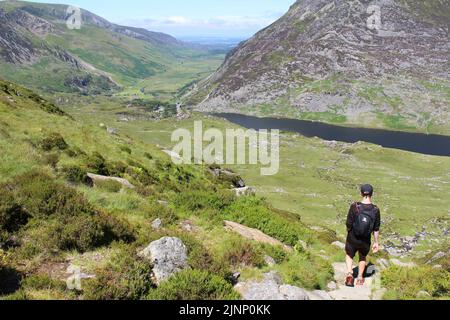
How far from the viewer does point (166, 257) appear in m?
13.5

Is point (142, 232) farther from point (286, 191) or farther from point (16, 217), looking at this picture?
point (286, 191)

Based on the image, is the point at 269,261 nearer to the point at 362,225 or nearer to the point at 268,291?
the point at 268,291

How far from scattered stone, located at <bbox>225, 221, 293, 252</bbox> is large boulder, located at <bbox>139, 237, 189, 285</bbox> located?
14.8 ft

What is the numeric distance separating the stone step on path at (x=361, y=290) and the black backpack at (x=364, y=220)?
2.22m

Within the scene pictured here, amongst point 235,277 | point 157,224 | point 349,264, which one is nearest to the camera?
point 235,277

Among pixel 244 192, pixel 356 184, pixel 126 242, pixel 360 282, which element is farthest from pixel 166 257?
pixel 356 184

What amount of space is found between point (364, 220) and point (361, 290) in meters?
2.97

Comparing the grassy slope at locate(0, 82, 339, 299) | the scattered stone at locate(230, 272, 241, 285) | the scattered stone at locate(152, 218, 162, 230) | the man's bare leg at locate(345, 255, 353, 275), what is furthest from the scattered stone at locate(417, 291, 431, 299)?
the scattered stone at locate(152, 218, 162, 230)

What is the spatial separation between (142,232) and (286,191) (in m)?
78.1

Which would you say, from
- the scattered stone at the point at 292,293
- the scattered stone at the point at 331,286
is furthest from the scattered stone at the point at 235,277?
the scattered stone at the point at 331,286

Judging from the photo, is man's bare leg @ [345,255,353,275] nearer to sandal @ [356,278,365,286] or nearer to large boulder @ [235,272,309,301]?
sandal @ [356,278,365,286]

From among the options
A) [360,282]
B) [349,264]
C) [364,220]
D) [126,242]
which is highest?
[364,220]

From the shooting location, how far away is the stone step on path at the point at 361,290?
48.3 feet

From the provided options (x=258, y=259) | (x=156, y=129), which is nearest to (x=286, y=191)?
(x=258, y=259)
